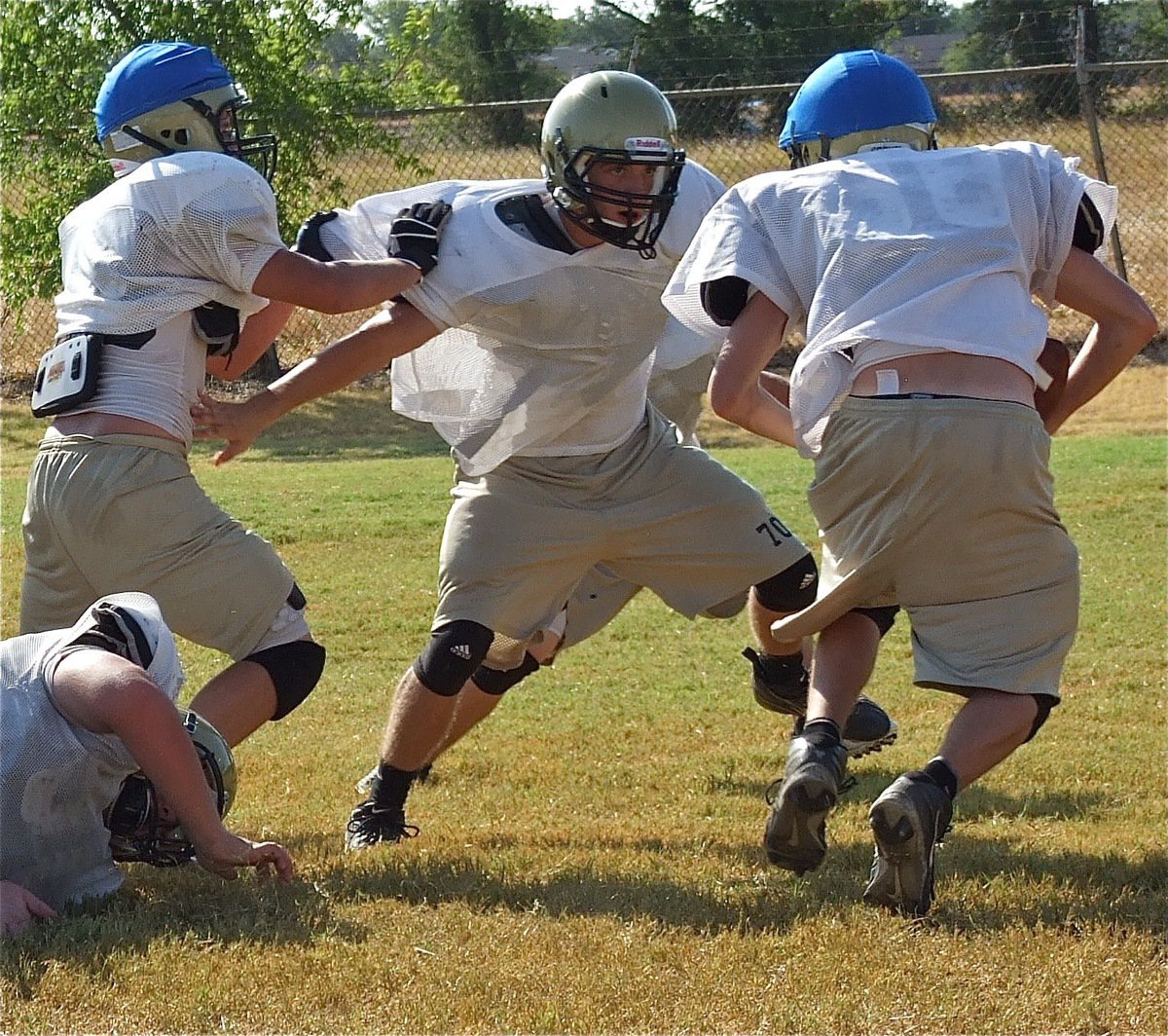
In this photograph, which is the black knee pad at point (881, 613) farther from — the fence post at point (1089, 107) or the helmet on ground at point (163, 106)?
the fence post at point (1089, 107)

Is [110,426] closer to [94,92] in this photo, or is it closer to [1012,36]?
[94,92]

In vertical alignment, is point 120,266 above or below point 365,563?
above

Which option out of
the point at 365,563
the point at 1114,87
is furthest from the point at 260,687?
the point at 1114,87

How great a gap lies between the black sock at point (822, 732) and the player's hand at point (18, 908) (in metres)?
1.71

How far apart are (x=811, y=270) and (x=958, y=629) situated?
88cm

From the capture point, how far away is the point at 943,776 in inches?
148

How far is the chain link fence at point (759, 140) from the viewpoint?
17234mm

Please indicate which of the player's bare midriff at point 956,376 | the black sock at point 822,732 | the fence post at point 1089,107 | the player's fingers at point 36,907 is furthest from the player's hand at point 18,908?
the fence post at point 1089,107

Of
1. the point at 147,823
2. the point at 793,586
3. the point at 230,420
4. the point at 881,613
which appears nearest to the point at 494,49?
the point at 793,586

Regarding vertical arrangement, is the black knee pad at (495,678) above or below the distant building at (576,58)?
above

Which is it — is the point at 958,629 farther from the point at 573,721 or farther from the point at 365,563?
the point at 365,563

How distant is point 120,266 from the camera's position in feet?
14.1

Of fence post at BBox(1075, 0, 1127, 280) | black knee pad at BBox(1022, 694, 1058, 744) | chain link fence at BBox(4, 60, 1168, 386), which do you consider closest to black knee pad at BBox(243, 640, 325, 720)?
black knee pad at BBox(1022, 694, 1058, 744)

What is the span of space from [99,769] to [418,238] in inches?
67.1
